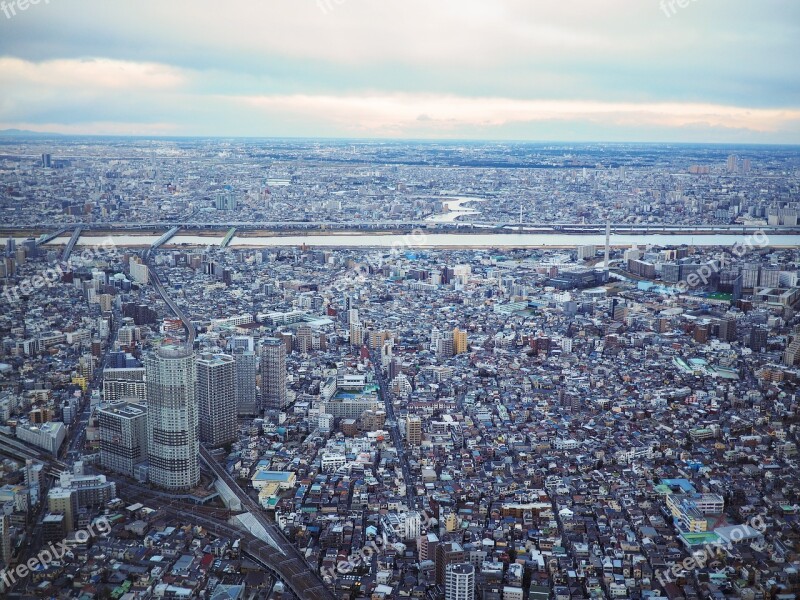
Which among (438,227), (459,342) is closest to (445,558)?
(459,342)

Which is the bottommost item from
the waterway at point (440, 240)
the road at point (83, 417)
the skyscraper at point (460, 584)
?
the skyscraper at point (460, 584)

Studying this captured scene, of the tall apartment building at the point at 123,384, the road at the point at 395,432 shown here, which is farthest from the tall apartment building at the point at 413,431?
the tall apartment building at the point at 123,384

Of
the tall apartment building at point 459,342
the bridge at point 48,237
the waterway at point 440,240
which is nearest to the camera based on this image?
the tall apartment building at point 459,342

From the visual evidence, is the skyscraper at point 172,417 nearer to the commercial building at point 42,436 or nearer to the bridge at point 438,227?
the commercial building at point 42,436

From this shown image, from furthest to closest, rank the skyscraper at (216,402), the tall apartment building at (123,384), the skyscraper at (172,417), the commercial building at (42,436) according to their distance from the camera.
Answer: the tall apartment building at (123,384) < the skyscraper at (216,402) < the commercial building at (42,436) < the skyscraper at (172,417)

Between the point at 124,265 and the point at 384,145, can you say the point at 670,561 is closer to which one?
the point at 124,265

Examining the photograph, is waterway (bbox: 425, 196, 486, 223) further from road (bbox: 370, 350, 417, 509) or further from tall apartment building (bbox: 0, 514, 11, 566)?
tall apartment building (bbox: 0, 514, 11, 566)

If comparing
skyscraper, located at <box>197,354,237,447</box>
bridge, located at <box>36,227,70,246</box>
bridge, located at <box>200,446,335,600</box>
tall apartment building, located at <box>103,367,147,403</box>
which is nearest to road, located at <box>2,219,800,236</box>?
bridge, located at <box>36,227,70,246</box>
